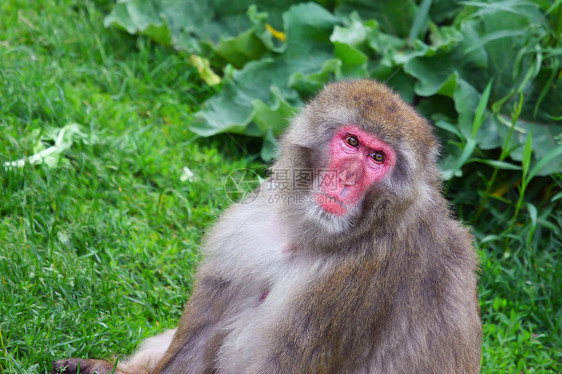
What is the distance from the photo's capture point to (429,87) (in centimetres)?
534

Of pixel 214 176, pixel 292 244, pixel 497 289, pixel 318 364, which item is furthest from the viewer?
pixel 214 176

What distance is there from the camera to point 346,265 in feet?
9.46

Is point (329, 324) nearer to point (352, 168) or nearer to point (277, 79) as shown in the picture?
point (352, 168)

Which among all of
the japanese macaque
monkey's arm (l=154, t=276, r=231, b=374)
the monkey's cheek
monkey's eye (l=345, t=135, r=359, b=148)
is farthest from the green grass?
monkey's eye (l=345, t=135, r=359, b=148)

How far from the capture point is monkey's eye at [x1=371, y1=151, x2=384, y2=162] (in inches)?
114

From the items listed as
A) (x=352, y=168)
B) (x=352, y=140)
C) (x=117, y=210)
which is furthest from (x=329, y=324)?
(x=117, y=210)

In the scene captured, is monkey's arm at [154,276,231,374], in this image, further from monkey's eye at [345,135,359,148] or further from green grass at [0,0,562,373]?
monkey's eye at [345,135,359,148]

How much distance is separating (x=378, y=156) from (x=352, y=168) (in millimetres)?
142

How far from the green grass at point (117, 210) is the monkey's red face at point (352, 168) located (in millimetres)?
1517

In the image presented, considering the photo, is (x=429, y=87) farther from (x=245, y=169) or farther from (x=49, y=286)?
(x=49, y=286)

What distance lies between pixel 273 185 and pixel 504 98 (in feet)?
8.51

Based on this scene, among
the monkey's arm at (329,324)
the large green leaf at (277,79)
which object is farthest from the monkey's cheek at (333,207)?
the large green leaf at (277,79)

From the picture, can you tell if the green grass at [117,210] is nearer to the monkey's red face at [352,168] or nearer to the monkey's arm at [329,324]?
the monkey's arm at [329,324]

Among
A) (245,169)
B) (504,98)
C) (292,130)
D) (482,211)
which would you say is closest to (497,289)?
(482,211)
